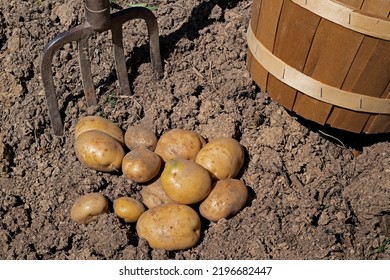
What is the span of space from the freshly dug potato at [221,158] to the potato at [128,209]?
355 millimetres

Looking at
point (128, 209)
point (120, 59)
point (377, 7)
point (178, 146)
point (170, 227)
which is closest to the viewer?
point (377, 7)

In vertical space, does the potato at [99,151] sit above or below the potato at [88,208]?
above

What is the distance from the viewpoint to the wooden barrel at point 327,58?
2.27 meters

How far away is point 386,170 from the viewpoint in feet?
9.06

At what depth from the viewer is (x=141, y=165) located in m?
2.47

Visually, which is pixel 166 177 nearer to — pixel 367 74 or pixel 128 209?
pixel 128 209

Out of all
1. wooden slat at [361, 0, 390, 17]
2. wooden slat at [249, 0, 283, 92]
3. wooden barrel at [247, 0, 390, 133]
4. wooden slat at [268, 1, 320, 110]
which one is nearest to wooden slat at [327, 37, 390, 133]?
wooden barrel at [247, 0, 390, 133]

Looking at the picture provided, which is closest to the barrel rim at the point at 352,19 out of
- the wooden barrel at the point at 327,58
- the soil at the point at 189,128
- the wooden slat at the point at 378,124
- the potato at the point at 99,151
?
the wooden barrel at the point at 327,58

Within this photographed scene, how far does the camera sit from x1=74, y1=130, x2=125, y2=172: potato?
255cm

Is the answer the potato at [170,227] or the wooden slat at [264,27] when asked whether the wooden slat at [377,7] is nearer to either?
the wooden slat at [264,27]

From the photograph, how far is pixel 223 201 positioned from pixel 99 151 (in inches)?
25.1

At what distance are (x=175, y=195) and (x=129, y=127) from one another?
0.54m

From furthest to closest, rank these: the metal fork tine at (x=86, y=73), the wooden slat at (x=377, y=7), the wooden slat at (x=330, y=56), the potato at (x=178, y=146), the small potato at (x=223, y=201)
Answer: the metal fork tine at (x=86, y=73) < the potato at (x=178, y=146) < the small potato at (x=223, y=201) < the wooden slat at (x=330, y=56) < the wooden slat at (x=377, y=7)

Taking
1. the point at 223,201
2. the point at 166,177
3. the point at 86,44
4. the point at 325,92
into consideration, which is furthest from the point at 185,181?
the point at 86,44
